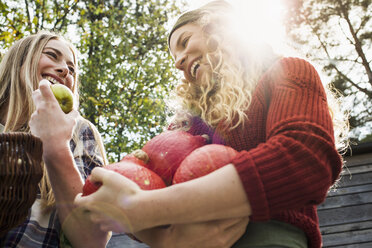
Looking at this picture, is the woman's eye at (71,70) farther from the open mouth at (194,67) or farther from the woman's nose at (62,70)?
the open mouth at (194,67)

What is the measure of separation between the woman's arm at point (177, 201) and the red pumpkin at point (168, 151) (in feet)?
0.52

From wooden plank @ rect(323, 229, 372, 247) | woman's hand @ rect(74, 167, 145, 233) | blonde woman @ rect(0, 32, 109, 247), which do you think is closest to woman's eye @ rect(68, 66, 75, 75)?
blonde woman @ rect(0, 32, 109, 247)

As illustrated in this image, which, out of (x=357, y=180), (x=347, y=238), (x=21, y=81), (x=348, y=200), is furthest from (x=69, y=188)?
(x=357, y=180)

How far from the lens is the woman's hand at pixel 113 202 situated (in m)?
1.00

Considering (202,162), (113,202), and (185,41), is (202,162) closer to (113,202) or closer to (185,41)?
(113,202)

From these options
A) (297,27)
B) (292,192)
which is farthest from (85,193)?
(297,27)

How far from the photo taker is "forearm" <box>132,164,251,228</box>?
0.99 meters

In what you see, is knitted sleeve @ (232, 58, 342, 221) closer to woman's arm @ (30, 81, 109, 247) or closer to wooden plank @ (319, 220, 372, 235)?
woman's arm @ (30, 81, 109, 247)

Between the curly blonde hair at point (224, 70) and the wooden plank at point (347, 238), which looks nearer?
the curly blonde hair at point (224, 70)

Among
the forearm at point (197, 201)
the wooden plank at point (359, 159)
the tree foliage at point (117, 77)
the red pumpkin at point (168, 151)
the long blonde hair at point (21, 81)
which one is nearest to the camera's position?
the forearm at point (197, 201)

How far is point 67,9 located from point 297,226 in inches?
379

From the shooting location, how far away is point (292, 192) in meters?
1.02

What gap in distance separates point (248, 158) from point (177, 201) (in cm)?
24

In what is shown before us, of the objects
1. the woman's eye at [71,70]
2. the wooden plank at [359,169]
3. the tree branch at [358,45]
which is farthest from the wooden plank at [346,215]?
the tree branch at [358,45]
